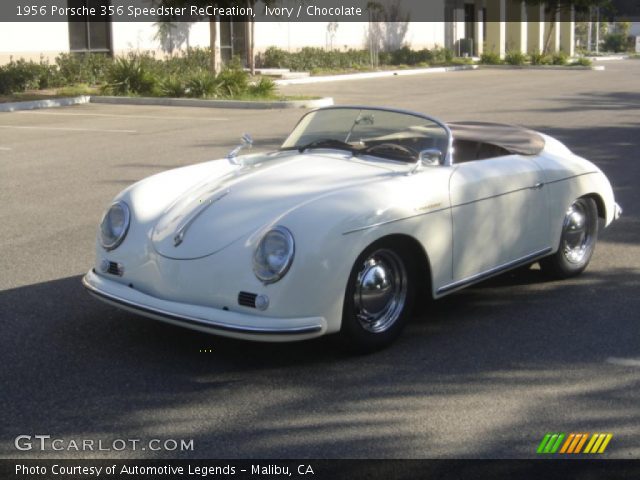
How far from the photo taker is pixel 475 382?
5074mm

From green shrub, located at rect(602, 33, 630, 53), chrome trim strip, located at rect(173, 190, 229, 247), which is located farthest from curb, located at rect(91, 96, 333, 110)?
green shrub, located at rect(602, 33, 630, 53)

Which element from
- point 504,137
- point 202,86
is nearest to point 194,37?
point 202,86

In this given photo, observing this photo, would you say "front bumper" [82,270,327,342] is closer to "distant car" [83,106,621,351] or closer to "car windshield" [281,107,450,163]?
"distant car" [83,106,621,351]

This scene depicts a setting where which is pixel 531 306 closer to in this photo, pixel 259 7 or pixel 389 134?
pixel 389 134

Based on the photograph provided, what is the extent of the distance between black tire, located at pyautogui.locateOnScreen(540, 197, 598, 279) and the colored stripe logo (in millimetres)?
2656

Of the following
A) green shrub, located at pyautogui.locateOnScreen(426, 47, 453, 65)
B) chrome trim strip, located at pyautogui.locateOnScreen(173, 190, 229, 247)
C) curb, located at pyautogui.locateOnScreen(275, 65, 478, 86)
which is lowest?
chrome trim strip, located at pyautogui.locateOnScreen(173, 190, 229, 247)

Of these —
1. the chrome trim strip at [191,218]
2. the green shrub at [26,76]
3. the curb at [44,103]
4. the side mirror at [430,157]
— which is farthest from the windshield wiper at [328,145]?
the green shrub at [26,76]

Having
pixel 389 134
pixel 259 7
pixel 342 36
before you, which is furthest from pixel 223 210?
pixel 342 36

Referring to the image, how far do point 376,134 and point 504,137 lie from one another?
106cm

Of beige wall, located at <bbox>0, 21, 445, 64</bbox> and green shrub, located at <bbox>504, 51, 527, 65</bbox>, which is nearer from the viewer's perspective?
beige wall, located at <bbox>0, 21, 445, 64</bbox>

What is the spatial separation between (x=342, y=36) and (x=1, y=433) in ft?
124

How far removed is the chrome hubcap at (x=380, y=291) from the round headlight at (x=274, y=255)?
0.47m

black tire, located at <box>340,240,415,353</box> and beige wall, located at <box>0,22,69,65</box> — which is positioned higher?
beige wall, located at <box>0,22,69,65</box>

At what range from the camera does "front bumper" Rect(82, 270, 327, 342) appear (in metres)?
4.95
